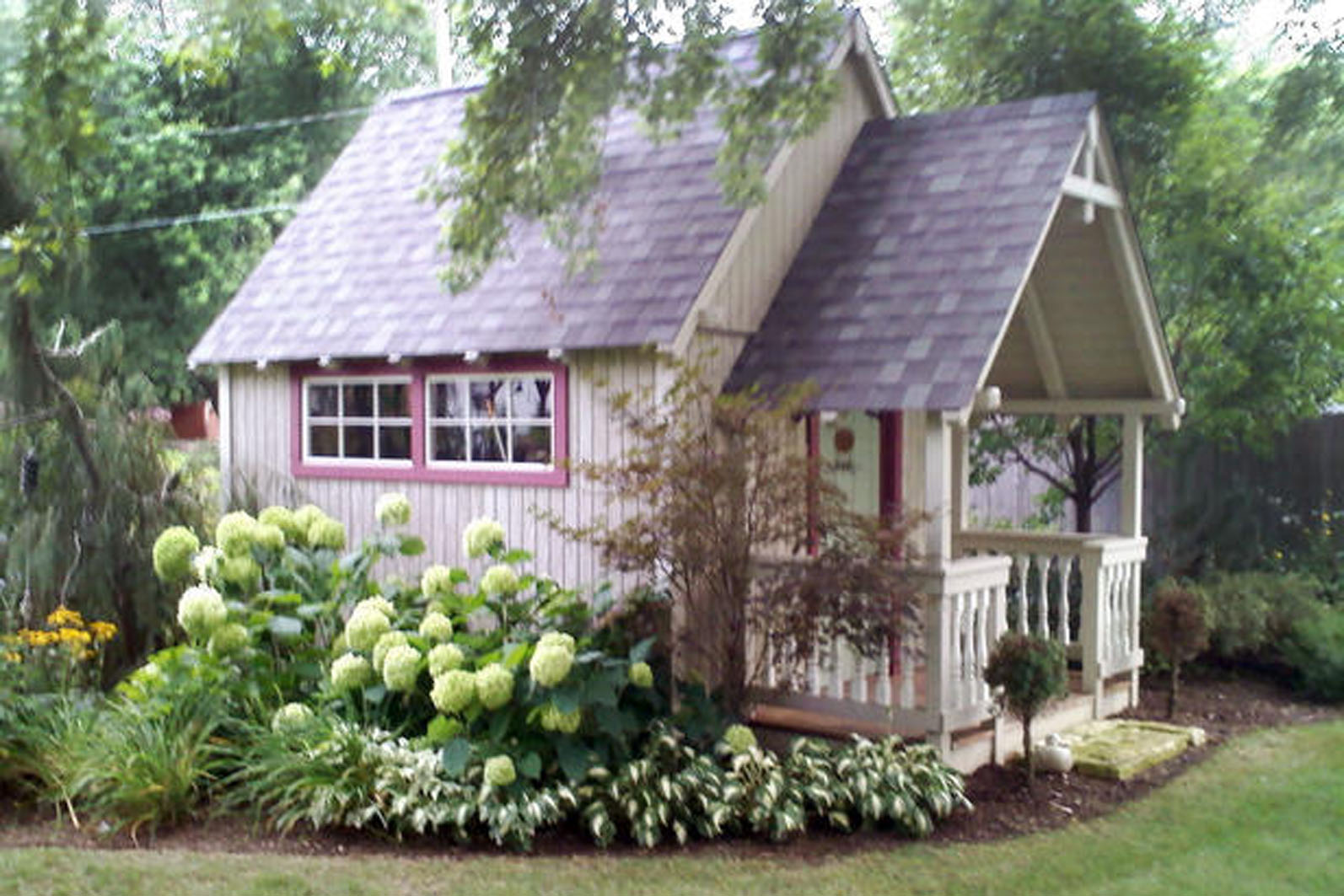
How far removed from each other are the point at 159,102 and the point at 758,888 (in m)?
22.3

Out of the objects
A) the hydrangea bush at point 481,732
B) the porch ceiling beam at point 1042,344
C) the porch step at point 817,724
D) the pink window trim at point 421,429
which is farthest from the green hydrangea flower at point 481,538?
the porch ceiling beam at point 1042,344

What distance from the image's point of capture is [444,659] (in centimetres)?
712

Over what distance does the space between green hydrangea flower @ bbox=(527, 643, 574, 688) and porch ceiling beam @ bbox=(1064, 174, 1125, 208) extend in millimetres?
4300

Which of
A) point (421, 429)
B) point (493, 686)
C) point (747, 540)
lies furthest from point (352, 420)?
point (747, 540)

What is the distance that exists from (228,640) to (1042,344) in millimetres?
6243

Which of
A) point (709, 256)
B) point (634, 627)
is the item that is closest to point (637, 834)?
point (634, 627)

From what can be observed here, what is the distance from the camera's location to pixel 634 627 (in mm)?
8023

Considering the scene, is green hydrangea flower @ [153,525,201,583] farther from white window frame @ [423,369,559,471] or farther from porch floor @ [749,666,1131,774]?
porch floor @ [749,666,1131,774]

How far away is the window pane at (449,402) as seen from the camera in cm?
973

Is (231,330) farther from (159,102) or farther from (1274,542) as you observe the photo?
(159,102)

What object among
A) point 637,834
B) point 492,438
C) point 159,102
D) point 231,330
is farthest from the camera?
point 159,102

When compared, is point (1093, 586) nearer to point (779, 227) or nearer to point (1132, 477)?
point (1132, 477)

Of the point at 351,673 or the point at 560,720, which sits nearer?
the point at 560,720

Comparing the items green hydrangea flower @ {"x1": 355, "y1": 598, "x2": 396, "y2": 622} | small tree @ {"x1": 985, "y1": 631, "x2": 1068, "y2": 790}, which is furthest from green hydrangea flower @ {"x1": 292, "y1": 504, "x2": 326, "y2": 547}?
small tree @ {"x1": 985, "y1": 631, "x2": 1068, "y2": 790}
